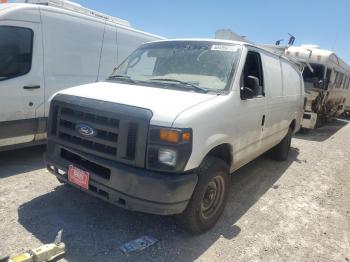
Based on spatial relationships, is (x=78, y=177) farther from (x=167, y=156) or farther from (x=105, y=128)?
(x=167, y=156)

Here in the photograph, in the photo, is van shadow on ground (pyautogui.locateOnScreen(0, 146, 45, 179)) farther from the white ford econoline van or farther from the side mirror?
the side mirror

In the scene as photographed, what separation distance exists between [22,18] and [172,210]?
381cm

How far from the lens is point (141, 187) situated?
307 cm

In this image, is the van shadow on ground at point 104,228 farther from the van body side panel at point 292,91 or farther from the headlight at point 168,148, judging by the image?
the van body side panel at point 292,91

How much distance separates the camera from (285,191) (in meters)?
5.52

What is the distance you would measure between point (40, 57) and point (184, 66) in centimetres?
255

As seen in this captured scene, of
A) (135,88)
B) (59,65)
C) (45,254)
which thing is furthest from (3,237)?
(59,65)

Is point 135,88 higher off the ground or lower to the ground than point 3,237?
higher

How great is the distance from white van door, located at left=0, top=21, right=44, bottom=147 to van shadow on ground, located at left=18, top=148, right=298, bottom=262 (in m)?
1.27

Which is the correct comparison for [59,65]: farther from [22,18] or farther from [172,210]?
[172,210]

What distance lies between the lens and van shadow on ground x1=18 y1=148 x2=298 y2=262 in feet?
10.8

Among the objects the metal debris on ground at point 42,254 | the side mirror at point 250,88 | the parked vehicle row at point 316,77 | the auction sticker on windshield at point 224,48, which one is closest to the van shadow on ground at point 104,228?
the metal debris on ground at point 42,254

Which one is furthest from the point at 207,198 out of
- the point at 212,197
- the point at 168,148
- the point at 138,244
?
the point at 168,148

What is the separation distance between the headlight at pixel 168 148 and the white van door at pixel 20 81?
296 cm
